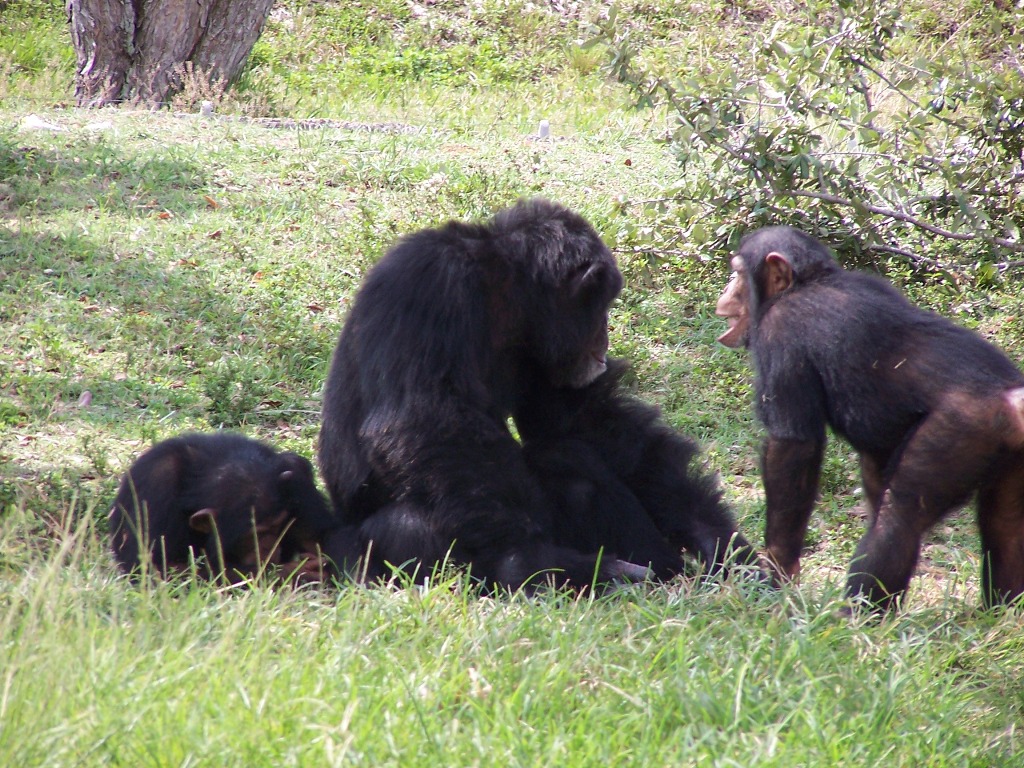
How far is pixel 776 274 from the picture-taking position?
4.79 metres

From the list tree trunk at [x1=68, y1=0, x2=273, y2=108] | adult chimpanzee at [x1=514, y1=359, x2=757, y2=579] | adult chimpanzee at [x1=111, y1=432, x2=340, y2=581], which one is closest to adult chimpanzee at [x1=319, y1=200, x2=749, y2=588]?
adult chimpanzee at [x1=514, y1=359, x2=757, y2=579]

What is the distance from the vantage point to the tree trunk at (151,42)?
1137 cm

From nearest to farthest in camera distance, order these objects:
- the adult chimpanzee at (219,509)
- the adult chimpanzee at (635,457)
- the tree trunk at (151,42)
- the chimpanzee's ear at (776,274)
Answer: the adult chimpanzee at (219,509)
the adult chimpanzee at (635,457)
the chimpanzee's ear at (776,274)
the tree trunk at (151,42)

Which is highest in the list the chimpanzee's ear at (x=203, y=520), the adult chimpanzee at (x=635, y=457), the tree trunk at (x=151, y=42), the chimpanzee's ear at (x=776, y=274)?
the tree trunk at (x=151, y=42)

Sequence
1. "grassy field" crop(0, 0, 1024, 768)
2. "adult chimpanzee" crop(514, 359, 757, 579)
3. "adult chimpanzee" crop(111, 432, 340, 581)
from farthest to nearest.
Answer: "adult chimpanzee" crop(514, 359, 757, 579)
"adult chimpanzee" crop(111, 432, 340, 581)
"grassy field" crop(0, 0, 1024, 768)

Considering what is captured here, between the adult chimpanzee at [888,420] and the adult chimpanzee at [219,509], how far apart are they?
1847 millimetres

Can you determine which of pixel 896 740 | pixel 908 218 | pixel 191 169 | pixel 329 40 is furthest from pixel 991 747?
pixel 329 40

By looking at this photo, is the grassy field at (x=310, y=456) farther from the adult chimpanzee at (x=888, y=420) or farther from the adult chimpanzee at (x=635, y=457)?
the adult chimpanzee at (x=635, y=457)

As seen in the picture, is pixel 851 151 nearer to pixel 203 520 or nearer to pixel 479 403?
pixel 479 403

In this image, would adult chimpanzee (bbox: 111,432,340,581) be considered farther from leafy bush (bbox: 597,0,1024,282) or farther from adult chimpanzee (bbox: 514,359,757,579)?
leafy bush (bbox: 597,0,1024,282)

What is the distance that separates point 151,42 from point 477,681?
33.9ft

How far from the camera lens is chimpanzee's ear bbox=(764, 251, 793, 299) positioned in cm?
474

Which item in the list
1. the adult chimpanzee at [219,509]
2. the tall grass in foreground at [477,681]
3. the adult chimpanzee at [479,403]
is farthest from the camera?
the adult chimpanzee at [219,509]

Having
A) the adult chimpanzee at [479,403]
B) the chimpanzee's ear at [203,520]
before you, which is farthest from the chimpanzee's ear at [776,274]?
the chimpanzee's ear at [203,520]
